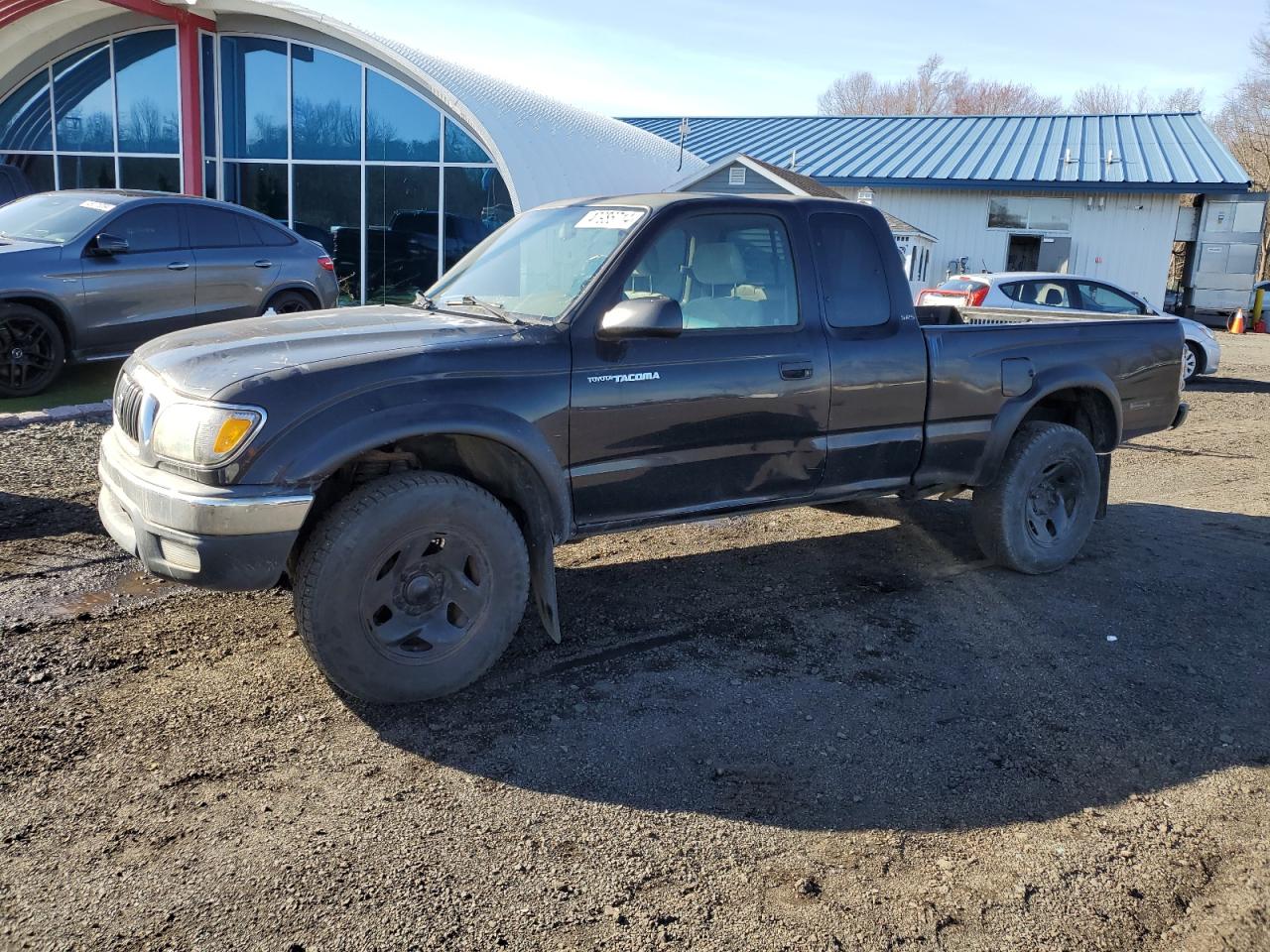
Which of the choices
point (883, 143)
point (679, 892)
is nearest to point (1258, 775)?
point (679, 892)

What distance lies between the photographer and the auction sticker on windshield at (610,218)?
454cm

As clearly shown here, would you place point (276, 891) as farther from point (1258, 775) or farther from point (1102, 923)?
point (1258, 775)

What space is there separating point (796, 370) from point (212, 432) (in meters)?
2.51

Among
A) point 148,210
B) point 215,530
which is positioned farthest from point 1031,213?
point 215,530

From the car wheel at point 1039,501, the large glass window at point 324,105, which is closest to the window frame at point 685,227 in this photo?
the car wheel at point 1039,501

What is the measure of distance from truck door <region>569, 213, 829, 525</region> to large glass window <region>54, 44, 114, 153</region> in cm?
1835

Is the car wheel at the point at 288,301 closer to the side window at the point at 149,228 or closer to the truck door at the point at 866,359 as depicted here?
the side window at the point at 149,228

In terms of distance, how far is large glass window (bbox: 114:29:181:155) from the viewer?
18516 mm

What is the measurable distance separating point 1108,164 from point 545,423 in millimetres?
25884

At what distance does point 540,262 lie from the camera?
4.73 meters

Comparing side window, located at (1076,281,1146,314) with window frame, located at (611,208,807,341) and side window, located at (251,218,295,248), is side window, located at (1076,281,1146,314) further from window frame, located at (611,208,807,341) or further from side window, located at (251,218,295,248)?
window frame, located at (611,208,807,341)

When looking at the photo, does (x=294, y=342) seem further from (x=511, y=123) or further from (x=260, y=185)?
(x=260, y=185)

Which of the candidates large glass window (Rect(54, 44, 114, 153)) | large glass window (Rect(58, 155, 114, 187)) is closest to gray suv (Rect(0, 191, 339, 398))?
large glass window (Rect(58, 155, 114, 187))

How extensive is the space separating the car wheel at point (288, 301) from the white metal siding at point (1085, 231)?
18368 millimetres
